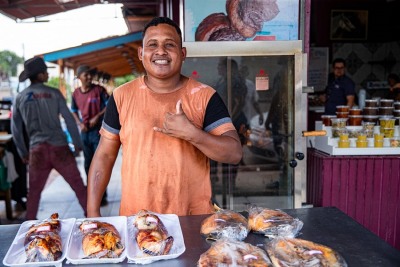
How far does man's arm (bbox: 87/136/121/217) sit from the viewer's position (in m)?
2.29

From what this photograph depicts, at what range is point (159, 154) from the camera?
2.18 metres

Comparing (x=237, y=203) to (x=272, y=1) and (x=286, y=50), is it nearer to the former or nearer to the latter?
(x=286, y=50)

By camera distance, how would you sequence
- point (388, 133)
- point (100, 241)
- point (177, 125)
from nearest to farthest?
point (100, 241) → point (177, 125) → point (388, 133)

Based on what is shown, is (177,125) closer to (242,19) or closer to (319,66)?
(242,19)

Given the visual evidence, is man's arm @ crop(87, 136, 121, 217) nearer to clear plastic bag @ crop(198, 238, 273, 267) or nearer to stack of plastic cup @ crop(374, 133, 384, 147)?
clear plastic bag @ crop(198, 238, 273, 267)

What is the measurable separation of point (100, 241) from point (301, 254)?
2.49ft

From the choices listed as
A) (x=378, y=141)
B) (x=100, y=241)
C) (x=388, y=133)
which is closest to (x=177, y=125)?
(x=100, y=241)

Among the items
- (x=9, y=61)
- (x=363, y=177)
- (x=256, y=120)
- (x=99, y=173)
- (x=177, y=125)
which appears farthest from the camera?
(x=9, y=61)

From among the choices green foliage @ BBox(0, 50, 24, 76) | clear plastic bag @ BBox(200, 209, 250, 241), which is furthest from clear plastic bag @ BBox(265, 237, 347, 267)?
green foliage @ BBox(0, 50, 24, 76)

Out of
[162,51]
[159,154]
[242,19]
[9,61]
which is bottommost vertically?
[159,154]

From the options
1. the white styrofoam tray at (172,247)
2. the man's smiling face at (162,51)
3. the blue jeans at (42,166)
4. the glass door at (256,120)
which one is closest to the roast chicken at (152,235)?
the white styrofoam tray at (172,247)

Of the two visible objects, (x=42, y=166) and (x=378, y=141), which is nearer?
(x=378, y=141)

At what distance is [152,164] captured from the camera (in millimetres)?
2182

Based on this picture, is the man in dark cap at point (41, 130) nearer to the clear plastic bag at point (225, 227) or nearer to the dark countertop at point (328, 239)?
the dark countertop at point (328, 239)
